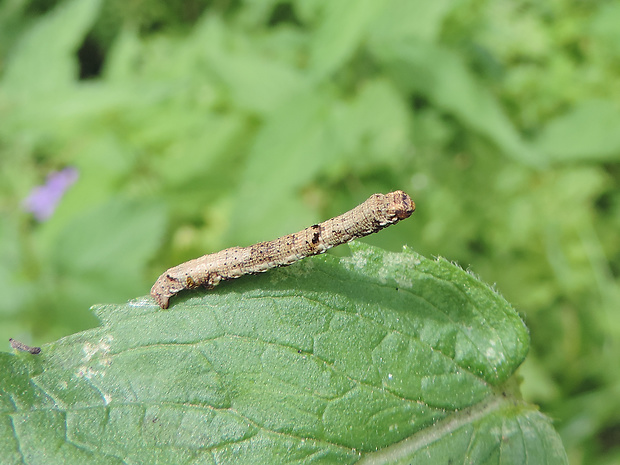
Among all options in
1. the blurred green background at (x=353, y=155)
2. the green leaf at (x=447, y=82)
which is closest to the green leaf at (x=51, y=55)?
the blurred green background at (x=353, y=155)

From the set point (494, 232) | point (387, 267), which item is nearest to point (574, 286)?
point (494, 232)

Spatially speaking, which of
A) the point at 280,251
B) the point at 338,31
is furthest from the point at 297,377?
the point at 338,31

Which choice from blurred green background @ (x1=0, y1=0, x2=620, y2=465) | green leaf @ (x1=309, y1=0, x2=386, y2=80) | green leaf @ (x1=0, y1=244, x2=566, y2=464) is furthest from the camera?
blurred green background @ (x1=0, y1=0, x2=620, y2=465)

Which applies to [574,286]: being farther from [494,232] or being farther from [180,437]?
[180,437]

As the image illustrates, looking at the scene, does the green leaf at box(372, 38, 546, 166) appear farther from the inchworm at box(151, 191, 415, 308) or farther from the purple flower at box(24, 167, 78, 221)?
the purple flower at box(24, 167, 78, 221)

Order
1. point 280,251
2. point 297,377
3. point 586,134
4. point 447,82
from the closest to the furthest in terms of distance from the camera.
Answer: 1. point 297,377
2. point 280,251
3. point 447,82
4. point 586,134

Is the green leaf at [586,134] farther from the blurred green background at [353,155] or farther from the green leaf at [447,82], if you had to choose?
the green leaf at [447,82]

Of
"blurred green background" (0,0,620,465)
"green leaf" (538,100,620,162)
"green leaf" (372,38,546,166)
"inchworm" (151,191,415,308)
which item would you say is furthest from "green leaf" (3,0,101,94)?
"green leaf" (538,100,620,162)

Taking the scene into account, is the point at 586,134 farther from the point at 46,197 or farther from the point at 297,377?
the point at 46,197
